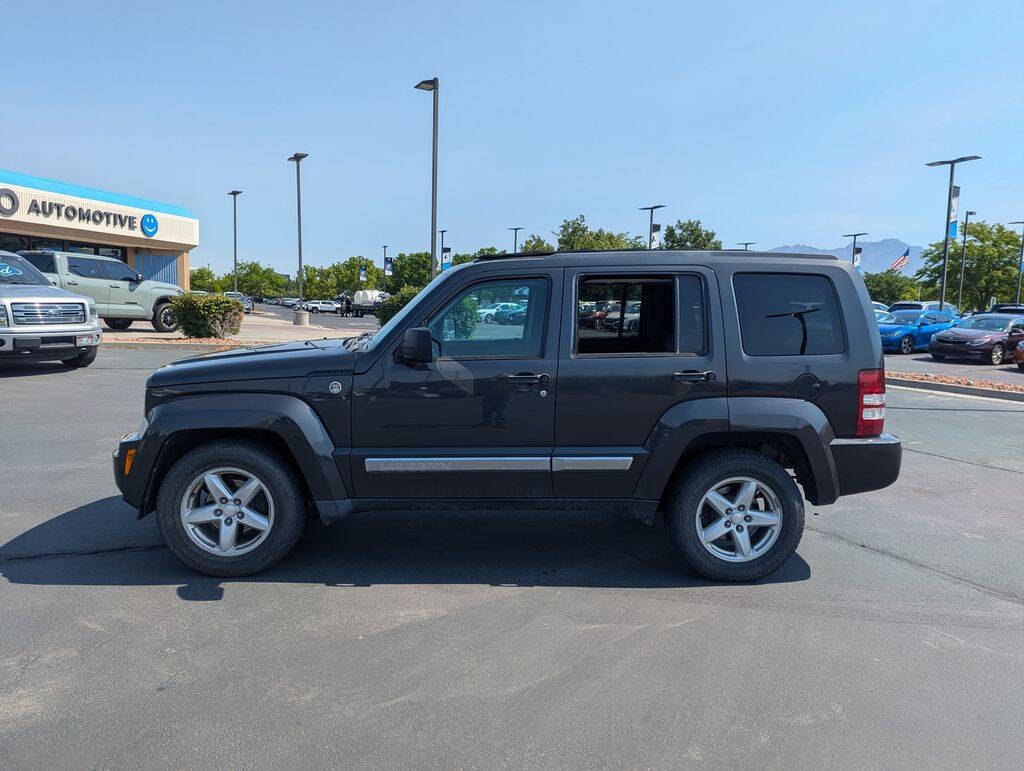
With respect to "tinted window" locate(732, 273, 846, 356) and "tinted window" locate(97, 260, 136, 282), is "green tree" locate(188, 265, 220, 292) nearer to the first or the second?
"tinted window" locate(97, 260, 136, 282)

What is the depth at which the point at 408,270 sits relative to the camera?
90625 millimetres

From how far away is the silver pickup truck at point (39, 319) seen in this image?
11.8 meters

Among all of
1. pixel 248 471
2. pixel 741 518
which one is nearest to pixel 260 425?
pixel 248 471

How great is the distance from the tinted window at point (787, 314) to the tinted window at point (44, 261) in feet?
63.3

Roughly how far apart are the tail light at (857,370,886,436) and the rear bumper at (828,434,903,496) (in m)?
0.06

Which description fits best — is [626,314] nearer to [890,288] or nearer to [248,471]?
[248,471]

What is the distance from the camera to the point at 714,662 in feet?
11.7

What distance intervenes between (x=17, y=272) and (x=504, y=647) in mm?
12863

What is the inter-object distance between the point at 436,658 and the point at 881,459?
2799 mm

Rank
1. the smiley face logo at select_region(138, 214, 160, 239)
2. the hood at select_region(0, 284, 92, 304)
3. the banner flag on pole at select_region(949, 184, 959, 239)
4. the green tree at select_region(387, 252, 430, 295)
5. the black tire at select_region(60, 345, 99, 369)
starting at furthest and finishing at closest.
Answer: the green tree at select_region(387, 252, 430, 295)
the smiley face logo at select_region(138, 214, 160, 239)
the banner flag on pole at select_region(949, 184, 959, 239)
the black tire at select_region(60, 345, 99, 369)
the hood at select_region(0, 284, 92, 304)

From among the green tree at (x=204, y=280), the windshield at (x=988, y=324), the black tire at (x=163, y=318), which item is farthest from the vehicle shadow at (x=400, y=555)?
the green tree at (x=204, y=280)

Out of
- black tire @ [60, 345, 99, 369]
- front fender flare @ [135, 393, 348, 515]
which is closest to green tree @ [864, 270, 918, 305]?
black tire @ [60, 345, 99, 369]

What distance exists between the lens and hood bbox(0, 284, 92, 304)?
1191 cm

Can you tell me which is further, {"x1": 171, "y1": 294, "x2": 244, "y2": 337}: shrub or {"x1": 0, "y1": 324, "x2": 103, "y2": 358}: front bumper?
{"x1": 171, "y1": 294, "x2": 244, "y2": 337}: shrub
